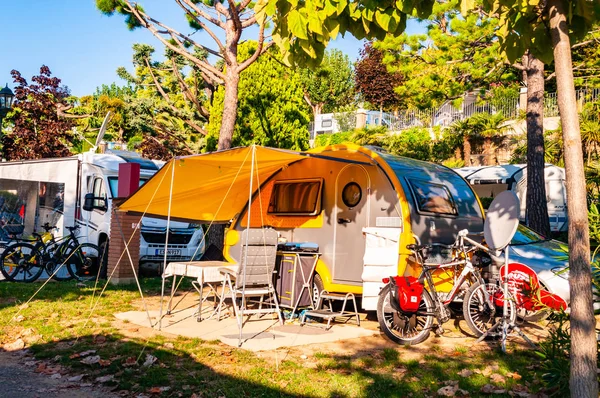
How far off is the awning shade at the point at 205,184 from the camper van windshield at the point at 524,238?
3.57m

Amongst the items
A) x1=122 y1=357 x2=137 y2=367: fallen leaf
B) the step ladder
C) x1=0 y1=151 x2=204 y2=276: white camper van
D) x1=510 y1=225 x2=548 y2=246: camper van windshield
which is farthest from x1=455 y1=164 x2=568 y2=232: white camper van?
x1=122 y1=357 x2=137 y2=367: fallen leaf

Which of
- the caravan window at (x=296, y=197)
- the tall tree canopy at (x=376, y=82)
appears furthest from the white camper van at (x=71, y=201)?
the tall tree canopy at (x=376, y=82)

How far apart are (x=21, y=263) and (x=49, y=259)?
0.50m

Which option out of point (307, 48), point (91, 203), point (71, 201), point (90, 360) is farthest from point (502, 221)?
point (71, 201)

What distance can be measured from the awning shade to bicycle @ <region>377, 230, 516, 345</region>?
6.40 feet

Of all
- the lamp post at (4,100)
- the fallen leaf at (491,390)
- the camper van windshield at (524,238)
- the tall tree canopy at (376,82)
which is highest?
the tall tree canopy at (376,82)

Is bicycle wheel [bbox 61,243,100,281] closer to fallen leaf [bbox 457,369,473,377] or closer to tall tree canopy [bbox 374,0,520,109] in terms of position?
tall tree canopy [bbox 374,0,520,109]

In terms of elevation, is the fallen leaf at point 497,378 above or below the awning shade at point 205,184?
below

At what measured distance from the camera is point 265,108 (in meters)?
20.5

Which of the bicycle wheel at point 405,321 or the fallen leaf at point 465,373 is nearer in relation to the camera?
the fallen leaf at point 465,373

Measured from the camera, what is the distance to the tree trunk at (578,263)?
3256mm

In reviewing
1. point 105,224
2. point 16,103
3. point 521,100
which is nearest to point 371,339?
point 105,224

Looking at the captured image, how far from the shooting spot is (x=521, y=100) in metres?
22.0

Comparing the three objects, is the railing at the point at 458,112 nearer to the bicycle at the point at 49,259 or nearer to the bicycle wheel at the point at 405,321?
the bicycle at the point at 49,259
